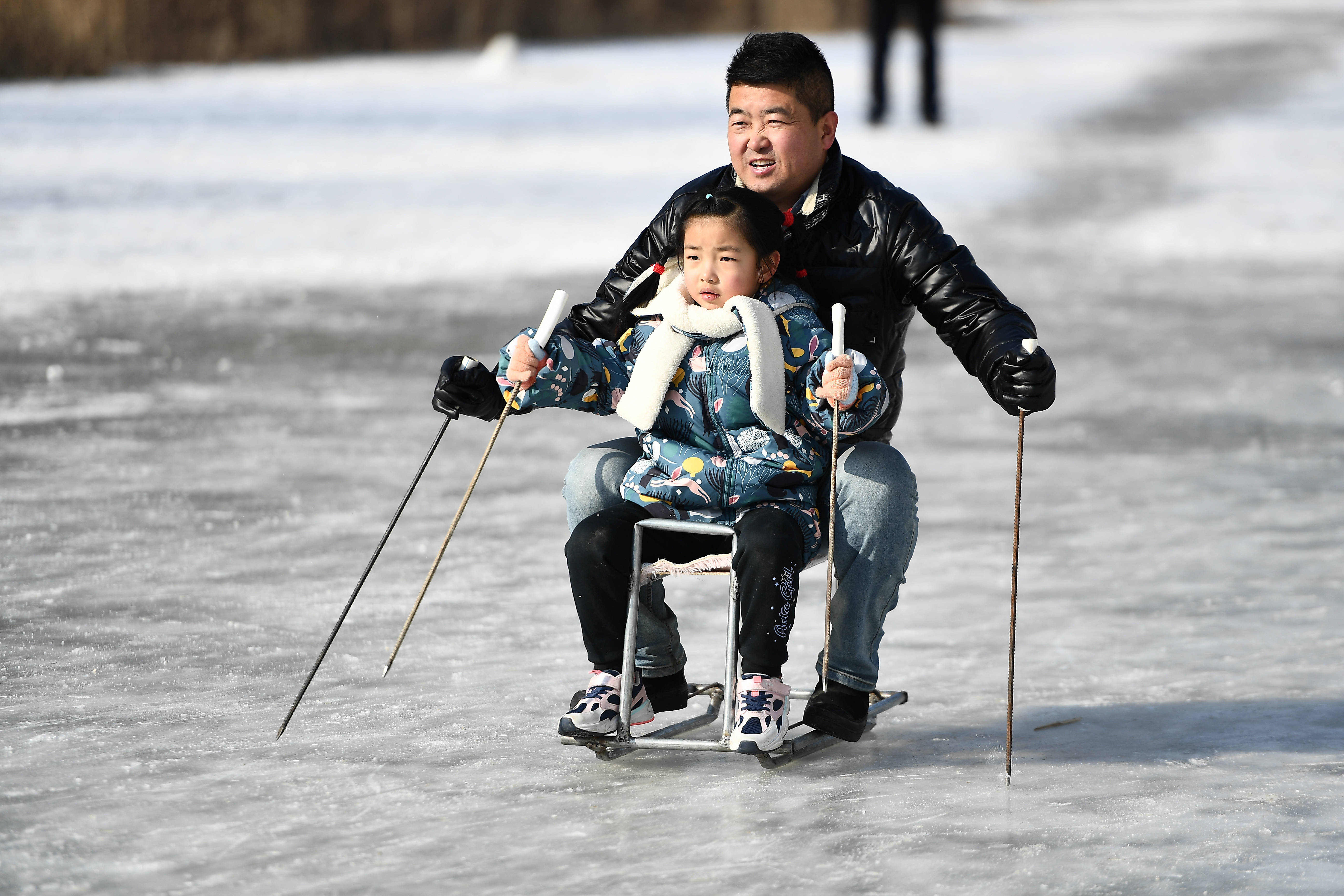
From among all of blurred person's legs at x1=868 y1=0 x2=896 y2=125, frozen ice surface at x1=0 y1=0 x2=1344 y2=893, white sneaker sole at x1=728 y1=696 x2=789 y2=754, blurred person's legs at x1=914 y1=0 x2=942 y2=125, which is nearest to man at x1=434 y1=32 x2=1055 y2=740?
white sneaker sole at x1=728 y1=696 x2=789 y2=754

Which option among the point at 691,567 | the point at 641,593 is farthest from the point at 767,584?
the point at 641,593

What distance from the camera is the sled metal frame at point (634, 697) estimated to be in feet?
8.52

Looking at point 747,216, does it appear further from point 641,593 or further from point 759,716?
point 759,716

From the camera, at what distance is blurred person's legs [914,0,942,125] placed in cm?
1273

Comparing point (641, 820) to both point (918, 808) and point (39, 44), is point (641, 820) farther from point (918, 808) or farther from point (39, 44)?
point (39, 44)

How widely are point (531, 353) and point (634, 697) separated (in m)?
0.58

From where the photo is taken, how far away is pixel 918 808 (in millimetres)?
2510

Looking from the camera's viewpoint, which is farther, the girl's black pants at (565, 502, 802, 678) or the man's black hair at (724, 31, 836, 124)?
the man's black hair at (724, 31, 836, 124)

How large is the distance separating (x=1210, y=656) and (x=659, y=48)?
19991 mm

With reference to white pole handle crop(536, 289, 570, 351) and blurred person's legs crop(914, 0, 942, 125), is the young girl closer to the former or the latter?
white pole handle crop(536, 289, 570, 351)

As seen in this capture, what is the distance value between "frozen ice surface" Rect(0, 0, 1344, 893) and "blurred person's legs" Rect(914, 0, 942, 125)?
2.54 meters

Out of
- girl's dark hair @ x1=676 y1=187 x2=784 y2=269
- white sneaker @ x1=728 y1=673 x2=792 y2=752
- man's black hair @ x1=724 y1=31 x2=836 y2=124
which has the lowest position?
white sneaker @ x1=728 y1=673 x2=792 y2=752

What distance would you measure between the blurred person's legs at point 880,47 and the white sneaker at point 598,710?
10596mm

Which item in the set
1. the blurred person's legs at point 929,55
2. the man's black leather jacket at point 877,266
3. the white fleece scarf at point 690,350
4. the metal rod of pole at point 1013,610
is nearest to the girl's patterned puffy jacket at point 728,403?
the white fleece scarf at point 690,350
